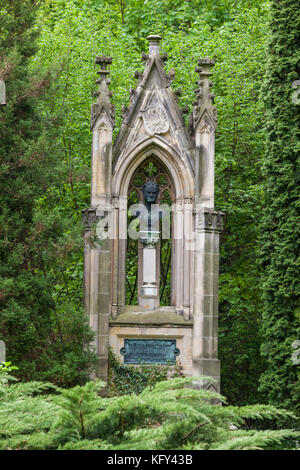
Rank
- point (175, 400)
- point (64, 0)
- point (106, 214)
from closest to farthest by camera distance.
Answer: point (175, 400)
point (106, 214)
point (64, 0)

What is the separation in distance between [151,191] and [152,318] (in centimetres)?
197

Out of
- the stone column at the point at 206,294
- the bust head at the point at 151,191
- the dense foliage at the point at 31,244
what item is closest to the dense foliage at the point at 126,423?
the dense foliage at the point at 31,244

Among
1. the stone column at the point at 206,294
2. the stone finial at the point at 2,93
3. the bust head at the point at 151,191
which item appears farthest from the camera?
the bust head at the point at 151,191

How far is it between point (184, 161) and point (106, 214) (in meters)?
1.45

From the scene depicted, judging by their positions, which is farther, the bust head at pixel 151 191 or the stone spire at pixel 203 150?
the bust head at pixel 151 191

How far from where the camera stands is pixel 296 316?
12812mm

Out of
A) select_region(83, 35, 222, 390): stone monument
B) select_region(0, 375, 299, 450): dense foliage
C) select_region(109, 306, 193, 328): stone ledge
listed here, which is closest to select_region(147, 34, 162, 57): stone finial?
select_region(83, 35, 222, 390): stone monument

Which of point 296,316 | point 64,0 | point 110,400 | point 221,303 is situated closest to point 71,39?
point 64,0

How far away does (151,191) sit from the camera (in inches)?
513

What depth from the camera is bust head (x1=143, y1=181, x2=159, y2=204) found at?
1303 cm

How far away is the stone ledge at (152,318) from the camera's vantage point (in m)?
12.4

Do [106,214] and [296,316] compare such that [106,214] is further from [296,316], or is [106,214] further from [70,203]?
[70,203]

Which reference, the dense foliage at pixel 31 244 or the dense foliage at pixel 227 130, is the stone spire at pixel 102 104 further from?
the dense foliage at pixel 227 130

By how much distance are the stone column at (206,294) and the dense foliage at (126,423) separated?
725 cm
